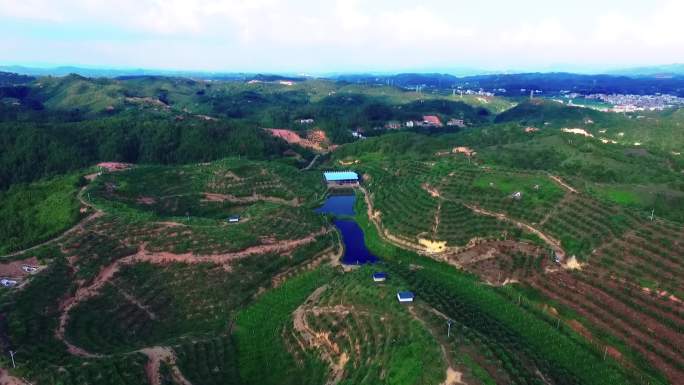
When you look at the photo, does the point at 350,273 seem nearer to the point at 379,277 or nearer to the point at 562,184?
the point at 379,277

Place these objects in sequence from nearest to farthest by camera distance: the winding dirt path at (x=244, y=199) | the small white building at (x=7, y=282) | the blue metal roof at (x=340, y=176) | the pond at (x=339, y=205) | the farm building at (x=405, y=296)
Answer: the farm building at (x=405, y=296) < the small white building at (x=7, y=282) < the winding dirt path at (x=244, y=199) < the pond at (x=339, y=205) < the blue metal roof at (x=340, y=176)

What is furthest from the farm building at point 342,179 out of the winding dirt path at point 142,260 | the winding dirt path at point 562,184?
the winding dirt path at point 562,184

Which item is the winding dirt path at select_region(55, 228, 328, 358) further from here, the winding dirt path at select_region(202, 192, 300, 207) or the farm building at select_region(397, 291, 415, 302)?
the farm building at select_region(397, 291, 415, 302)

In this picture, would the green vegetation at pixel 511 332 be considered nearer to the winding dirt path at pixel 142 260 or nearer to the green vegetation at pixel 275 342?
the green vegetation at pixel 275 342

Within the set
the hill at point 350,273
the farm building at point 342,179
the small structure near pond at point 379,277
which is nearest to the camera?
the hill at point 350,273

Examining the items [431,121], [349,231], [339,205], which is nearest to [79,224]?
[349,231]

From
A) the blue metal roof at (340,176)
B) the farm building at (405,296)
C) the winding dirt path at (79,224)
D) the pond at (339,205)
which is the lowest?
the pond at (339,205)
